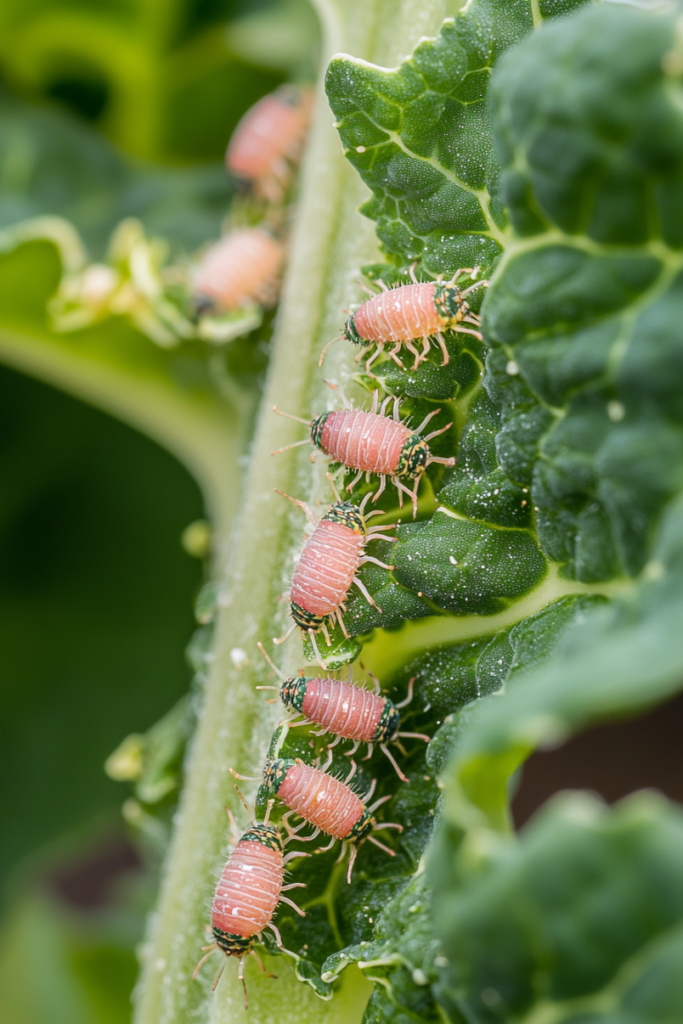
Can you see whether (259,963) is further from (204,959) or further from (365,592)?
(365,592)

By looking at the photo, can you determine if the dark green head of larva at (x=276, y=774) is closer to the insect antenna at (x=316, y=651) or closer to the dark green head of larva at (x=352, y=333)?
the insect antenna at (x=316, y=651)

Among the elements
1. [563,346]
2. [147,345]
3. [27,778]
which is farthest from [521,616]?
[27,778]

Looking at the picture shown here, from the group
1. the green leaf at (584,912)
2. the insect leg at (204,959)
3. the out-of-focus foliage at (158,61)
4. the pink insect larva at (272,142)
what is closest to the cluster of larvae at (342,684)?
the insect leg at (204,959)

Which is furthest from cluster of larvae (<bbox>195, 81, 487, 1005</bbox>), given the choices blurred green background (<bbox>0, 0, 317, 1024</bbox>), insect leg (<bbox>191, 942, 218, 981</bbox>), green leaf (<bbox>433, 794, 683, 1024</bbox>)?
blurred green background (<bbox>0, 0, 317, 1024</bbox>)

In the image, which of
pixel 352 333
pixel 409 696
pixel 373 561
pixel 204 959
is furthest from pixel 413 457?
pixel 204 959

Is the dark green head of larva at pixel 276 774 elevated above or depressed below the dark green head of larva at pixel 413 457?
below

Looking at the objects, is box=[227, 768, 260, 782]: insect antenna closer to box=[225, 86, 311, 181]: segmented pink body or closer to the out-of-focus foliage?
box=[225, 86, 311, 181]: segmented pink body
